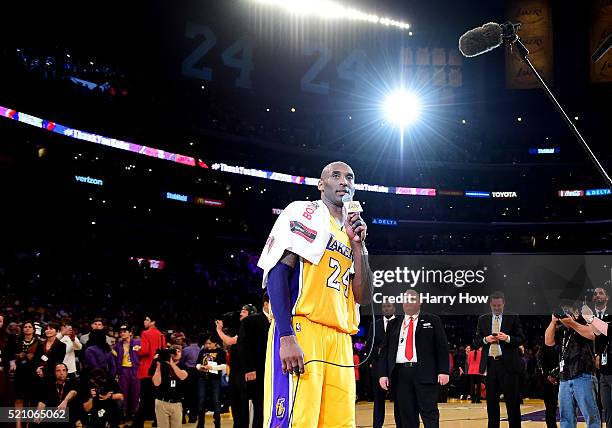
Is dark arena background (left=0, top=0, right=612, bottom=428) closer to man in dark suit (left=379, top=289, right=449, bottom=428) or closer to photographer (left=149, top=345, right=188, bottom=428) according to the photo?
photographer (left=149, top=345, right=188, bottom=428)

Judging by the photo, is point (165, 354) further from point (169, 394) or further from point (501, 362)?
point (501, 362)

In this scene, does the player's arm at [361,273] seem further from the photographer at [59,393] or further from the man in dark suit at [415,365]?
the photographer at [59,393]

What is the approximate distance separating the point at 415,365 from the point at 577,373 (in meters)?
1.84

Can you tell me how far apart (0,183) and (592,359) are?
24.5 m

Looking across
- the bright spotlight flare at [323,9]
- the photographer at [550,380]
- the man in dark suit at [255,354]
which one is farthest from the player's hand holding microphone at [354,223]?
the bright spotlight flare at [323,9]

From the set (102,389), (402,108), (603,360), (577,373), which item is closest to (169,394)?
(102,389)

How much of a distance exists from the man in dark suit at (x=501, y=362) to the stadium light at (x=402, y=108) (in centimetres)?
3488

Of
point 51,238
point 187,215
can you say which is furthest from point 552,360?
point 187,215

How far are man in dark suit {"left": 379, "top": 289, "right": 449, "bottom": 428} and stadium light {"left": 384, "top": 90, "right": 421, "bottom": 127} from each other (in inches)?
1403

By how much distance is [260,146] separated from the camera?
37906 millimetres

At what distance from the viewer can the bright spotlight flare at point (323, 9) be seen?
35050mm

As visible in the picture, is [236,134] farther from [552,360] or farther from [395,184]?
[552,360]

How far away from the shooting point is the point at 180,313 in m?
28.5

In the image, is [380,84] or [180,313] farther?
[380,84]
